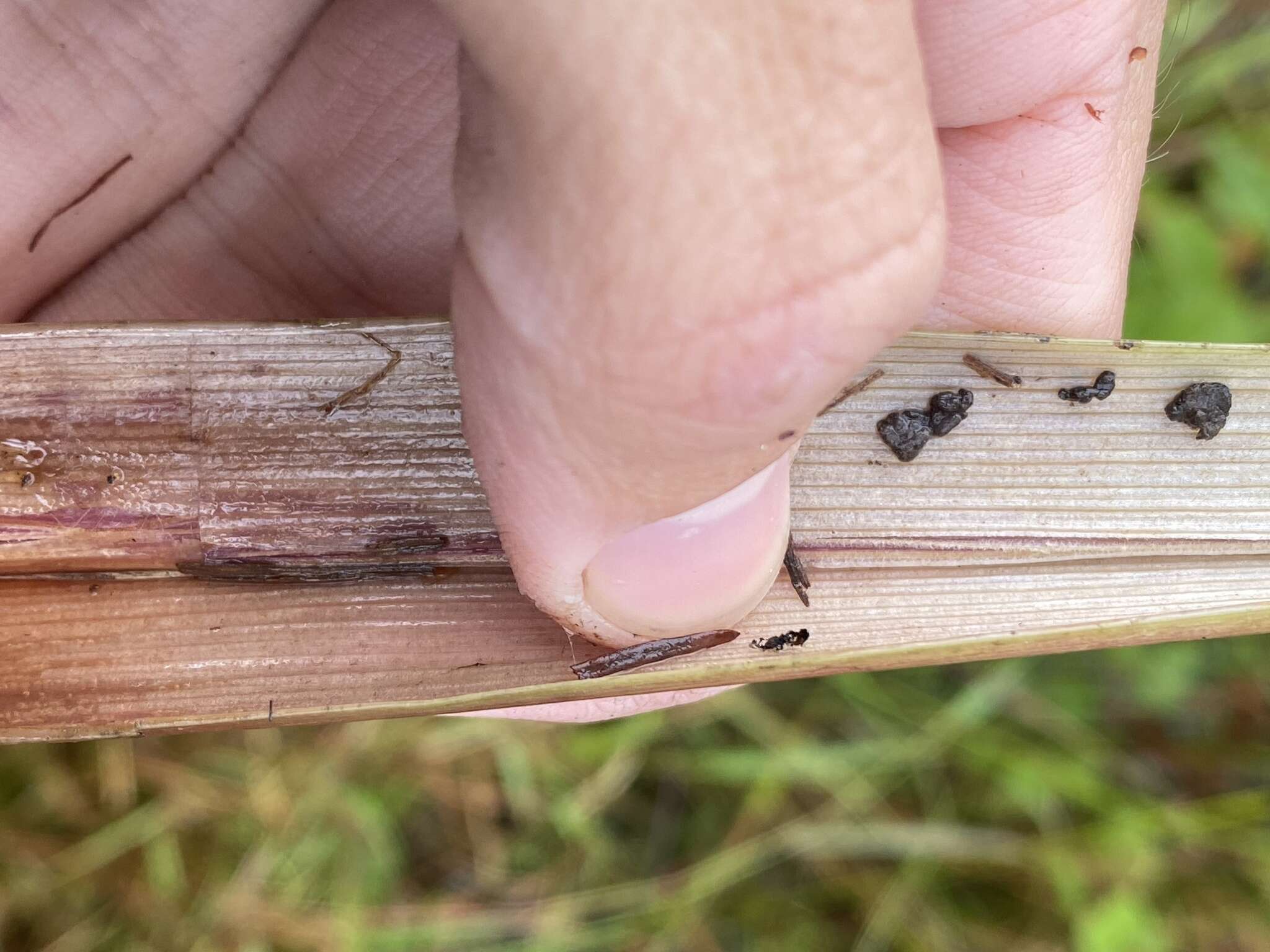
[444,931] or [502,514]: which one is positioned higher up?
[502,514]

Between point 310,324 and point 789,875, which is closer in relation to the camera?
point 310,324

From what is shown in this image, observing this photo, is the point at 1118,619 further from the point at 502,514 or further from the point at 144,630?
the point at 144,630

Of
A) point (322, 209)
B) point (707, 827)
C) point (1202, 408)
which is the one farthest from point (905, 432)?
point (707, 827)

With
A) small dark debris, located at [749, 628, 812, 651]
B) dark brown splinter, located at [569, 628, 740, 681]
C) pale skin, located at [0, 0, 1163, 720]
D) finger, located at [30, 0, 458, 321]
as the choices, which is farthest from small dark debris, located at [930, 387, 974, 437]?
finger, located at [30, 0, 458, 321]

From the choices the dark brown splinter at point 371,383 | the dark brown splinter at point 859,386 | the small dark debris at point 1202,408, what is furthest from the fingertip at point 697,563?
the small dark debris at point 1202,408

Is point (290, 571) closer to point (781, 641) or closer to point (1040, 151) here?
point (781, 641)

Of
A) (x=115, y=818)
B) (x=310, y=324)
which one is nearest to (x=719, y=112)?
(x=310, y=324)
